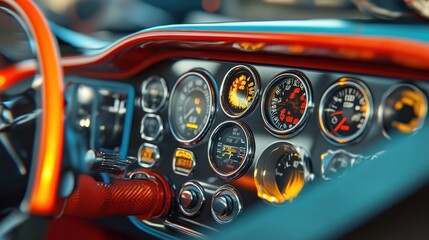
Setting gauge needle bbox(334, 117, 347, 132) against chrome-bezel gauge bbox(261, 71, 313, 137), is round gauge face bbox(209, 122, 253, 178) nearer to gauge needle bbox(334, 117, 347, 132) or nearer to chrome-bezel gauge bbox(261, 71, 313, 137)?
chrome-bezel gauge bbox(261, 71, 313, 137)

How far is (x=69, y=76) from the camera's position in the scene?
2625 mm

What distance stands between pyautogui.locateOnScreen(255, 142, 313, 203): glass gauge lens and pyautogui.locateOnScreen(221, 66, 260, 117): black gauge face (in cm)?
19

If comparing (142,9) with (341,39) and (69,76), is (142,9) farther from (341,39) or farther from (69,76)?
(341,39)

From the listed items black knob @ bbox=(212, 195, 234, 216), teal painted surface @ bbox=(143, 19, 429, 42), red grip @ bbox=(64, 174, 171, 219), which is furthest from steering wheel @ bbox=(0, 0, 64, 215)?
black knob @ bbox=(212, 195, 234, 216)

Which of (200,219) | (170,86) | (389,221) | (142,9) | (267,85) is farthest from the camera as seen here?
(142,9)

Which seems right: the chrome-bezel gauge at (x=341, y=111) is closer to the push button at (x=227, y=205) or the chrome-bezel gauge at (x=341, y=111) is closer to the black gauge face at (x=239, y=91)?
the black gauge face at (x=239, y=91)

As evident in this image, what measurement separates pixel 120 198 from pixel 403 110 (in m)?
0.92

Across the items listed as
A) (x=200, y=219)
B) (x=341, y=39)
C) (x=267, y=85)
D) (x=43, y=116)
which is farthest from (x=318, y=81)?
(x=43, y=116)

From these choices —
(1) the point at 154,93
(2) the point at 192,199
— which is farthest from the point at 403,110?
(1) the point at 154,93

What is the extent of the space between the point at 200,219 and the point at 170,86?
527 mm

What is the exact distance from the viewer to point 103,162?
1.97 metres

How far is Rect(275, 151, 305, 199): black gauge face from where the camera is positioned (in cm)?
195

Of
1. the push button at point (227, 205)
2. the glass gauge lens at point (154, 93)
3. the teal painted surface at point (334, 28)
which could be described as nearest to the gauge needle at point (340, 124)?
the teal painted surface at point (334, 28)

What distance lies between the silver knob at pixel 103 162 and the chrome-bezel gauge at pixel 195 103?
32cm
